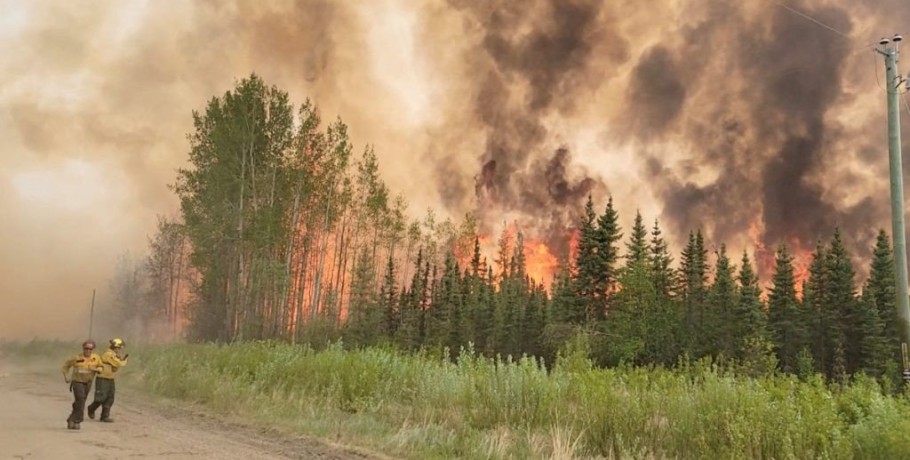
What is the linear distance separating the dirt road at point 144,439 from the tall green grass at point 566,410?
807 mm

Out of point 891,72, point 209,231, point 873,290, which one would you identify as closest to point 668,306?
point 873,290

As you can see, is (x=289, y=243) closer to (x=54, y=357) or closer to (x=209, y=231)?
(x=209, y=231)

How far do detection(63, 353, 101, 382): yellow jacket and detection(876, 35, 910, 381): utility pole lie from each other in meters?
16.4

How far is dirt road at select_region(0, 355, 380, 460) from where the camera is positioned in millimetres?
9750

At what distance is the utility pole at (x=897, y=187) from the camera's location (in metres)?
13.7

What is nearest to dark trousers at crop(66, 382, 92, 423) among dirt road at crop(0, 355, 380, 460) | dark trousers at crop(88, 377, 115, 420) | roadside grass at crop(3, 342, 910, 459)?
dirt road at crop(0, 355, 380, 460)

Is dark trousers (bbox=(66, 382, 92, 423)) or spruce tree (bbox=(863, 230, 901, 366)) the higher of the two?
spruce tree (bbox=(863, 230, 901, 366))

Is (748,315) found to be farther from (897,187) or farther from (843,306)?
(897,187)

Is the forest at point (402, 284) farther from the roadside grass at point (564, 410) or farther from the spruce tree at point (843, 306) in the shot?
the roadside grass at point (564, 410)

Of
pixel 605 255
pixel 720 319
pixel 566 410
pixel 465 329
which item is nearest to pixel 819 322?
pixel 720 319

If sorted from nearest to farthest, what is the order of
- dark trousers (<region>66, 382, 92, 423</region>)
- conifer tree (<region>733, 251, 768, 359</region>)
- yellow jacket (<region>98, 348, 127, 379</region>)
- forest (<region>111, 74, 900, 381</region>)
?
1. dark trousers (<region>66, 382, 92, 423</region>)
2. yellow jacket (<region>98, 348, 127, 379</region>)
3. forest (<region>111, 74, 900, 381</region>)
4. conifer tree (<region>733, 251, 768, 359</region>)

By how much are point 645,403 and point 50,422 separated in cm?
1194

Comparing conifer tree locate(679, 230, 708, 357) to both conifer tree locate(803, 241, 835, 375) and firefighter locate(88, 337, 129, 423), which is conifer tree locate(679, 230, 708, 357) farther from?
firefighter locate(88, 337, 129, 423)

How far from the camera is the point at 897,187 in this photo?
14.6 m
